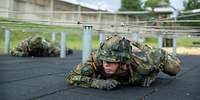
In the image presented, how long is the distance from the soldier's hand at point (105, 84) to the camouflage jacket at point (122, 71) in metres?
0.07

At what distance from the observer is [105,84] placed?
11.4 ft

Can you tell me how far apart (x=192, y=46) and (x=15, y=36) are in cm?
719

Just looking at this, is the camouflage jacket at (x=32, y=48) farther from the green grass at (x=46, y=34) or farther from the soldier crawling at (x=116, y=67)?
→ the soldier crawling at (x=116, y=67)

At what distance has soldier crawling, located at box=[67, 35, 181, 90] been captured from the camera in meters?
3.42

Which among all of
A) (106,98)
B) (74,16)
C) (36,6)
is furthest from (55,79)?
(74,16)

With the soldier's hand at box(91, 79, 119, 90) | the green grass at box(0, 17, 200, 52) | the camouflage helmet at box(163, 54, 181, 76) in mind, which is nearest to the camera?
the soldier's hand at box(91, 79, 119, 90)

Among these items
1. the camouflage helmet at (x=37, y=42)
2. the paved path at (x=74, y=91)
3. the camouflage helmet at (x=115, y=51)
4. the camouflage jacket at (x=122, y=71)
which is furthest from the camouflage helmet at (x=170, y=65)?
the camouflage helmet at (x=37, y=42)

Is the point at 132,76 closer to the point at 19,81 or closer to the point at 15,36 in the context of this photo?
the point at 19,81

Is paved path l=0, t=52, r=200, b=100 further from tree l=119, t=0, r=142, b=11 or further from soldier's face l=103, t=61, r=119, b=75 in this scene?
tree l=119, t=0, r=142, b=11

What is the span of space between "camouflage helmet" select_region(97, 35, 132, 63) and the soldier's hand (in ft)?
0.71

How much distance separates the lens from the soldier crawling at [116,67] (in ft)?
11.2

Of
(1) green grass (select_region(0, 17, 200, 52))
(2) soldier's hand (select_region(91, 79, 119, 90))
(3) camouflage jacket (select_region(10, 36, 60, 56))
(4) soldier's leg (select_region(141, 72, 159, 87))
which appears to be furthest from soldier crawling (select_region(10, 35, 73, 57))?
(2) soldier's hand (select_region(91, 79, 119, 90))

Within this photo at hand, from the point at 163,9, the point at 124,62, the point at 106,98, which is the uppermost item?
the point at 163,9

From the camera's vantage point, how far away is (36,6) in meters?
9.31
